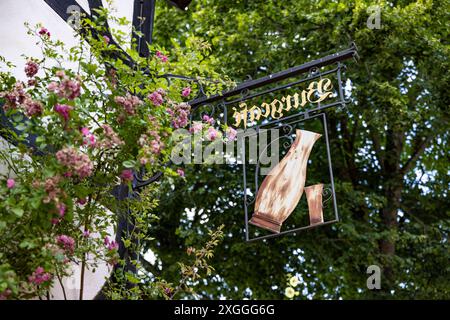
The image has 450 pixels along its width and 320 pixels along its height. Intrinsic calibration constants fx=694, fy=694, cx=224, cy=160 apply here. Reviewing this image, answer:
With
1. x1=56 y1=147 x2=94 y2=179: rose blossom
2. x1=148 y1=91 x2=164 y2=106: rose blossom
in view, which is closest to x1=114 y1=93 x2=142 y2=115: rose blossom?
x1=148 y1=91 x2=164 y2=106: rose blossom

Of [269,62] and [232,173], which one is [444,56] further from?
[232,173]

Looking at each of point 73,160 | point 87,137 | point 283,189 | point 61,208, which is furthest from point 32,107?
point 283,189

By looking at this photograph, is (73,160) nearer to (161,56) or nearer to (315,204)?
(161,56)

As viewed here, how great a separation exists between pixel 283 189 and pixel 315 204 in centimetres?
25

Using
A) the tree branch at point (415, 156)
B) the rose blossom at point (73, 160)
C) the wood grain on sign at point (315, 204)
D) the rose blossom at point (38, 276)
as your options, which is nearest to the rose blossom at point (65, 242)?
the rose blossom at point (38, 276)

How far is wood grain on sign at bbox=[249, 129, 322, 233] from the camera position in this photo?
480 cm

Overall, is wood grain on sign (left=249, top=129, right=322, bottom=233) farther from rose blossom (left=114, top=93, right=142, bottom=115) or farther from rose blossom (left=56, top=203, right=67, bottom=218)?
rose blossom (left=56, top=203, right=67, bottom=218)

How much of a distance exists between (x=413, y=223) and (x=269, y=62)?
3506mm

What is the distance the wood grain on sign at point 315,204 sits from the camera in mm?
4719

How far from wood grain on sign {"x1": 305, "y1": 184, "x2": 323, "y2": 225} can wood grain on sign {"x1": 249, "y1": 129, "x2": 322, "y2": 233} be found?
0.08 meters

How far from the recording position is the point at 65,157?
3.67 metres

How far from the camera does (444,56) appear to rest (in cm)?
977

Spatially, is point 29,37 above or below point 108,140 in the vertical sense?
above

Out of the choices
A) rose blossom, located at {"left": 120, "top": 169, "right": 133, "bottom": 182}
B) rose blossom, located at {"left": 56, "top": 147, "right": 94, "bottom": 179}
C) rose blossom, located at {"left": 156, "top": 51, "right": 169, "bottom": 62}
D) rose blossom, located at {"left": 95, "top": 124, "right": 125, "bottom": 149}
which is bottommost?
rose blossom, located at {"left": 56, "top": 147, "right": 94, "bottom": 179}
